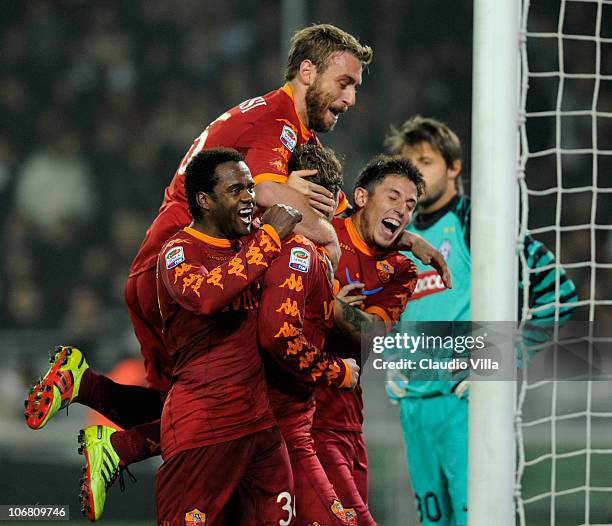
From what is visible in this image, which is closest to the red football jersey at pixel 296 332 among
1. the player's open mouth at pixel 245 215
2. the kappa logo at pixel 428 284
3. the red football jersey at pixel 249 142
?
the player's open mouth at pixel 245 215

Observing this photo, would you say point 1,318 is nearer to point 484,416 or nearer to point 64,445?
point 64,445

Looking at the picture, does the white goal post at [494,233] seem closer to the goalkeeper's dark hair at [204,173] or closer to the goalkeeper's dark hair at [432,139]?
the goalkeeper's dark hair at [204,173]

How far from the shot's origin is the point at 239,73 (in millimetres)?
10359

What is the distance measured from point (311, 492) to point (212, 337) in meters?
0.58

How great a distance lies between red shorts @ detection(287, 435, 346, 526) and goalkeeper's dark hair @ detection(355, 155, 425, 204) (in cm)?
102

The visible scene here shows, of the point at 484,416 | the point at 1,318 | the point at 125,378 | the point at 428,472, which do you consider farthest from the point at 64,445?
the point at 484,416

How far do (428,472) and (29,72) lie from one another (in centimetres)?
718

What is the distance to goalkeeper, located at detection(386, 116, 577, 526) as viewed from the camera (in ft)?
15.2

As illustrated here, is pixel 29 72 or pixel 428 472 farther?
pixel 29 72

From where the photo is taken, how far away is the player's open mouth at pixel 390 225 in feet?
12.2

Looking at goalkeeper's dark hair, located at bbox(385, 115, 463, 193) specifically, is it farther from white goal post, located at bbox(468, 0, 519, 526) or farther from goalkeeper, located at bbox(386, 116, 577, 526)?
white goal post, located at bbox(468, 0, 519, 526)

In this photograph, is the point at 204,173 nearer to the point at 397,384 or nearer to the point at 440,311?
the point at 440,311

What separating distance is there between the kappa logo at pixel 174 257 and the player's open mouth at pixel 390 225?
97cm

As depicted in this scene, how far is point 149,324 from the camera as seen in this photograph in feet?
12.1
